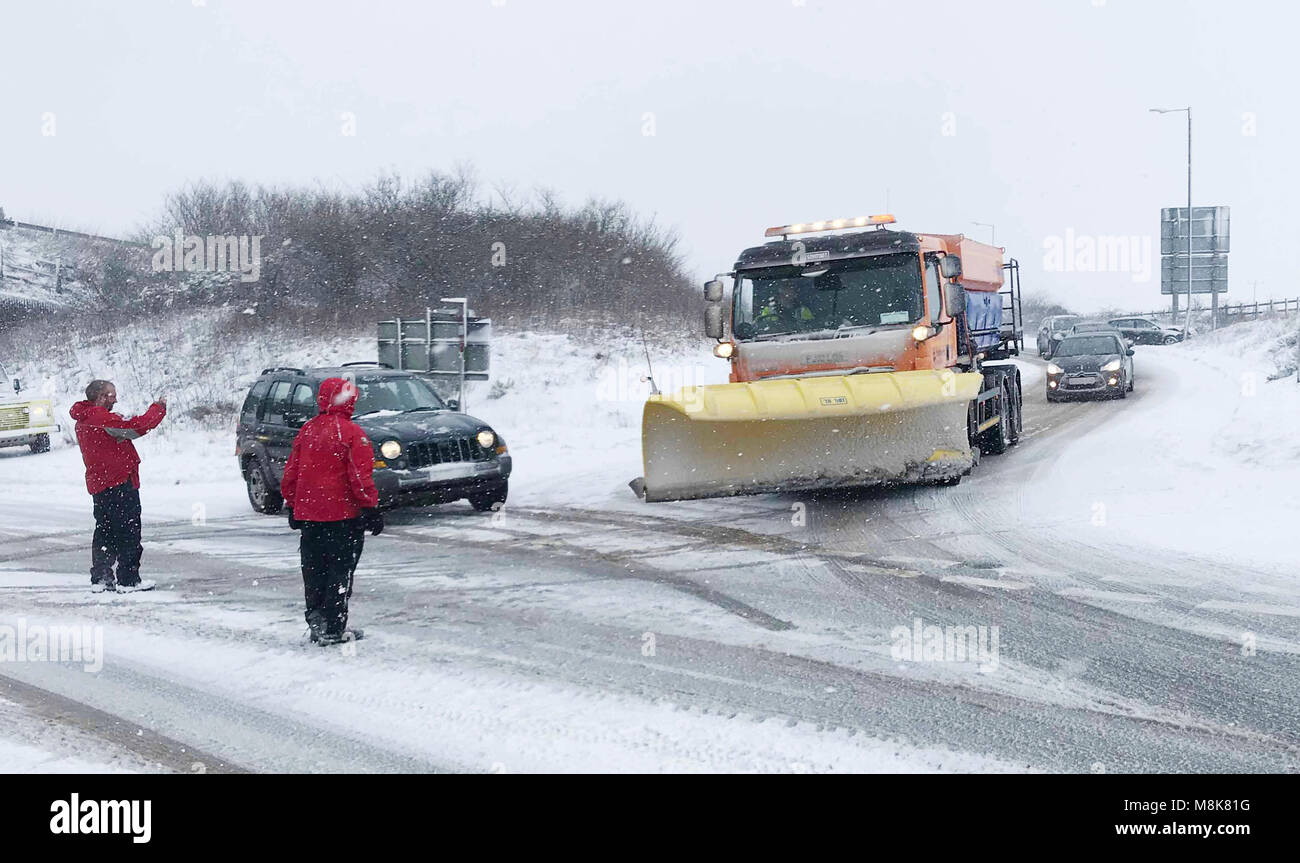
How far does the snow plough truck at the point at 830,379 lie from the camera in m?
10.1

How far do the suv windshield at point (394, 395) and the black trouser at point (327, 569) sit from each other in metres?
5.93

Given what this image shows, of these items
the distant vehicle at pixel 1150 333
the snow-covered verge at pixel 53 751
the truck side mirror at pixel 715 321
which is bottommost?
the snow-covered verge at pixel 53 751

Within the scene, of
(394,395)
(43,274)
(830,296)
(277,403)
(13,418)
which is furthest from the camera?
(43,274)

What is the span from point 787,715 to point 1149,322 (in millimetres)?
53443

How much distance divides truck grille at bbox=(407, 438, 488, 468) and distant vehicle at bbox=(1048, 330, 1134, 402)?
1564cm

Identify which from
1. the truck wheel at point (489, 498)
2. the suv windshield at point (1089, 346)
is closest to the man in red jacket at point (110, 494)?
the truck wheel at point (489, 498)

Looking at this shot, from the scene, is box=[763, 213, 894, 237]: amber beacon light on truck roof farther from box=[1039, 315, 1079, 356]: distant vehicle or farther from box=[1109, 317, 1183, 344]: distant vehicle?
box=[1109, 317, 1183, 344]: distant vehicle

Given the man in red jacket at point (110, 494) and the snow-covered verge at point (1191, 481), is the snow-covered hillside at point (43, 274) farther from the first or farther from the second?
the snow-covered verge at point (1191, 481)

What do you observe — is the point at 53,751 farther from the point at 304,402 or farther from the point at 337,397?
the point at 304,402

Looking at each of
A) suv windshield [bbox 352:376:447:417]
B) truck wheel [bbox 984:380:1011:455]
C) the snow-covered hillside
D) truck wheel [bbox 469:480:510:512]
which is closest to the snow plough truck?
truck wheel [bbox 984:380:1011:455]

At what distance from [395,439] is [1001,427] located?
320 inches

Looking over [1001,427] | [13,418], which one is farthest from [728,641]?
[13,418]

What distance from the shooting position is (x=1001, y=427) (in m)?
15.1
